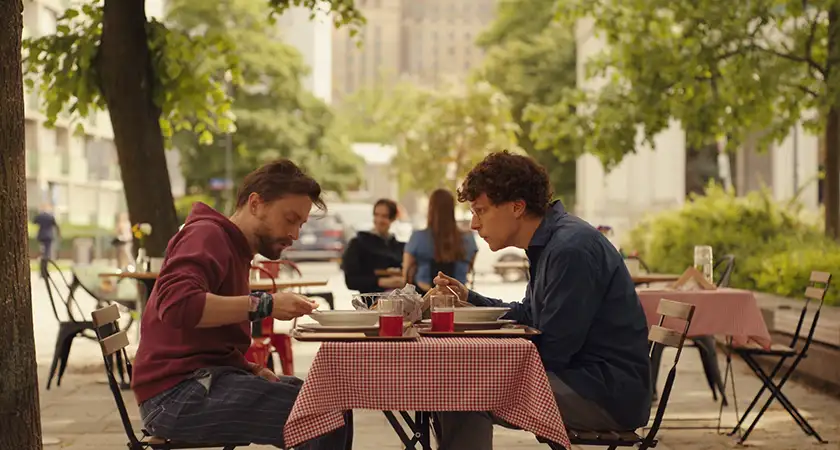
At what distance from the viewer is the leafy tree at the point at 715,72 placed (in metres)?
17.1

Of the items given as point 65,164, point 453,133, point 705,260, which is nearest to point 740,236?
point 705,260

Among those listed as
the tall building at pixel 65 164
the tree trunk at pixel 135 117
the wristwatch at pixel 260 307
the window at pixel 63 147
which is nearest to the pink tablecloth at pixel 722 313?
the wristwatch at pixel 260 307

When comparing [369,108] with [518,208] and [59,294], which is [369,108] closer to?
[59,294]

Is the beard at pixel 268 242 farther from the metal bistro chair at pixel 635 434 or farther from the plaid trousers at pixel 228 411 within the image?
the metal bistro chair at pixel 635 434

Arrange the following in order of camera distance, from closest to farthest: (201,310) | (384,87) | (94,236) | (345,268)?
1. (201,310)
2. (345,268)
3. (94,236)
4. (384,87)

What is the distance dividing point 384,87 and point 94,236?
82.1 m

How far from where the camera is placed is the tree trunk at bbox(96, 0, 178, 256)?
43.6 feet

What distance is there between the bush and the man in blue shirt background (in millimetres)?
9950

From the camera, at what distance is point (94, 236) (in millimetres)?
51000

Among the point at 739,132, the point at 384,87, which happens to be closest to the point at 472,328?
the point at 739,132

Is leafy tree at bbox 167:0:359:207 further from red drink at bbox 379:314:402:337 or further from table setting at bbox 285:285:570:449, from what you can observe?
table setting at bbox 285:285:570:449

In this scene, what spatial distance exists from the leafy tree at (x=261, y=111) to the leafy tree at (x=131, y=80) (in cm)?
4181

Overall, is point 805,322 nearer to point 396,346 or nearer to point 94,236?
point 396,346

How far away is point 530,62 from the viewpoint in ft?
198
